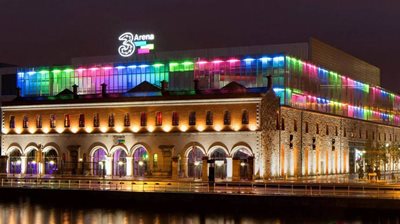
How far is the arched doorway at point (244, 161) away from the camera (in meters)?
88.5

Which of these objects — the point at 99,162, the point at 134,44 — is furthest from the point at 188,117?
the point at 134,44

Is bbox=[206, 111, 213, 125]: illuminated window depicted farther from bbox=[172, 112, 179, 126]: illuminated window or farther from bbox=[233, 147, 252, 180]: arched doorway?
bbox=[233, 147, 252, 180]: arched doorway

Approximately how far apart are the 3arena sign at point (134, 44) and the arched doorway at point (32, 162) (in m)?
21.9

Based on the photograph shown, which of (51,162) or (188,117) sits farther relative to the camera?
(51,162)

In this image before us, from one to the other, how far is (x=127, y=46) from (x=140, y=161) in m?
26.7

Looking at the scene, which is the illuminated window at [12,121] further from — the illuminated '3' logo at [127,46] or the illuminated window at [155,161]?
the illuminated window at [155,161]

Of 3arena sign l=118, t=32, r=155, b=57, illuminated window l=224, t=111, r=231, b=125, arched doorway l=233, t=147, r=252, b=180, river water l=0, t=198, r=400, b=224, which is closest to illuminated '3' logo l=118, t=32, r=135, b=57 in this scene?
3arena sign l=118, t=32, r=155, b=57

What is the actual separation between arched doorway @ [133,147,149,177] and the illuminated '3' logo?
24.3m

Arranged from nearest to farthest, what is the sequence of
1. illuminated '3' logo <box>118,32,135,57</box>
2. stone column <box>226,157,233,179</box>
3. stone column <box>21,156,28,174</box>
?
stone column <box>226,157,233,179</box> → stone column <box>21,156,28,174</box> → illuminated '3' logo <box>118,32,135,57</box>

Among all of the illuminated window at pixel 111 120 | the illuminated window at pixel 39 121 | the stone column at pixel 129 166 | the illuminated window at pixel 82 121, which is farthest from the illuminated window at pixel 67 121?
the stone column at pixel 129 166

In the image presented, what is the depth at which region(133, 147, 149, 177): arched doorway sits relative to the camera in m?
95.8

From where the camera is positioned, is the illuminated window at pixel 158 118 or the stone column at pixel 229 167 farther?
the illuminated window at pixel 158 118

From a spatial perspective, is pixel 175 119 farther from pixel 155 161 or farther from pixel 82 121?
pixel 82 121

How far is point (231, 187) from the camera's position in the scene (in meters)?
74.2
